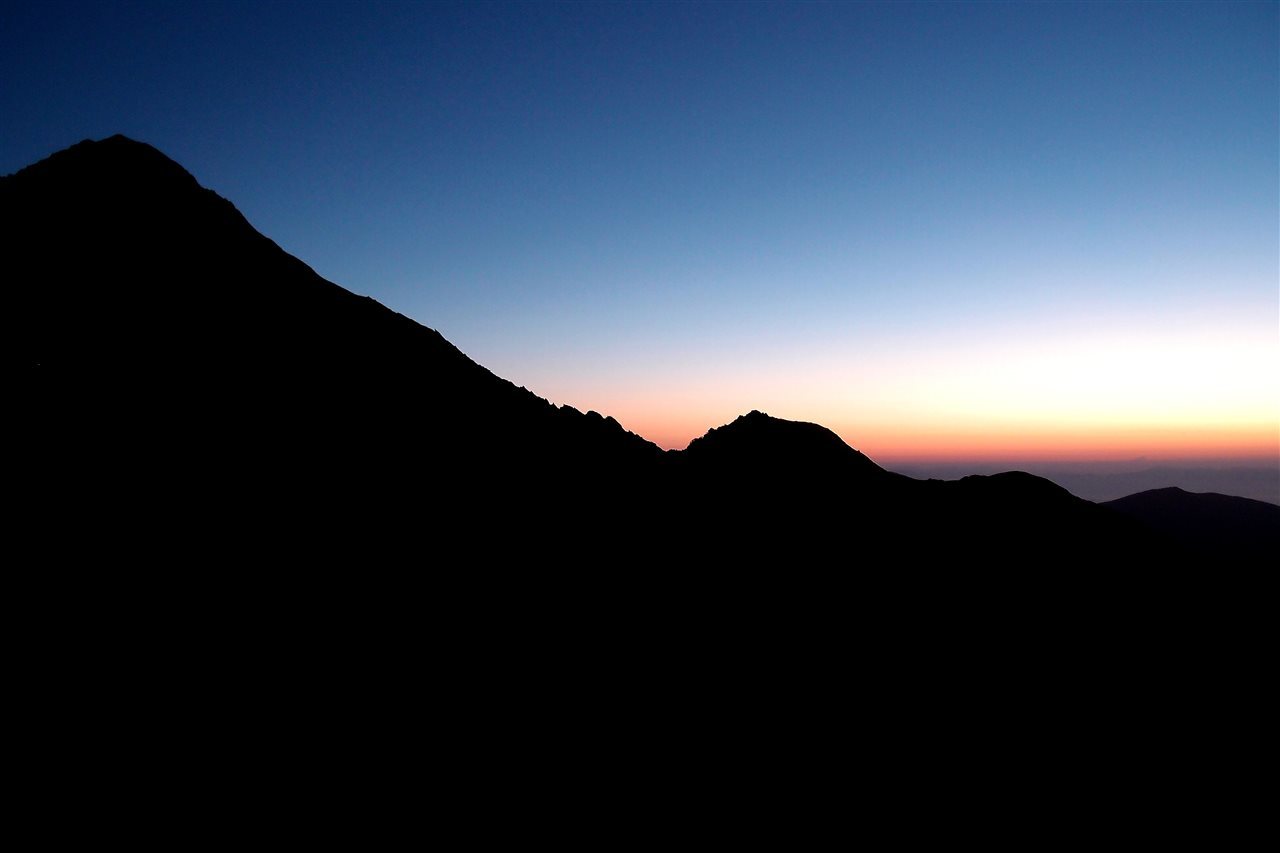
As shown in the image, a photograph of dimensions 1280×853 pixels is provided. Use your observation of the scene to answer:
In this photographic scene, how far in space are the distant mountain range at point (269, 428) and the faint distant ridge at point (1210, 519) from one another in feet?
363

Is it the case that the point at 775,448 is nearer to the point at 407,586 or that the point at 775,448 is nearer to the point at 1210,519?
the point at 407,586

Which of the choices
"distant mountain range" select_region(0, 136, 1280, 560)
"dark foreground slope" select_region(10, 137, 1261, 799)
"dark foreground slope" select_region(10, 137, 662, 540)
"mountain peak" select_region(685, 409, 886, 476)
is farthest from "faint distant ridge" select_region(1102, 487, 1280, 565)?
"dark foreground slope" select_region(10, 137, 662, 540)

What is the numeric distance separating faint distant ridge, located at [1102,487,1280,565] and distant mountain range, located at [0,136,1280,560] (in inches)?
4351

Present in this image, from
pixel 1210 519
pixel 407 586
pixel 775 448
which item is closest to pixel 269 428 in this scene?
pixel 407 586

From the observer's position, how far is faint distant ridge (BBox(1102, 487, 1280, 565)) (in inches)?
4623

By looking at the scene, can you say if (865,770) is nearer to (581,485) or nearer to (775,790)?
(775,790)

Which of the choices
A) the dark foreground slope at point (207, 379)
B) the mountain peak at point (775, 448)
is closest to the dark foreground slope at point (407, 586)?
the dark foreground slope at point (207, 379)

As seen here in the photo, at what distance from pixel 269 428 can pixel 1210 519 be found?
181571 millimetres

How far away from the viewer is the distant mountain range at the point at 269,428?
1822 cm

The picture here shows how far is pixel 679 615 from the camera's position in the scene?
2681cm

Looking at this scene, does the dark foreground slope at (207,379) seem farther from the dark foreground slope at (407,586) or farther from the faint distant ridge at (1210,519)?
the faint distant ridge at (1210,519)

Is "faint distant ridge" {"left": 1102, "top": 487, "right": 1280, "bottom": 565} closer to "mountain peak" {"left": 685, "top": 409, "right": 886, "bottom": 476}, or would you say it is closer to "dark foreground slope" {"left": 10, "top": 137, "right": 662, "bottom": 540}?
"mountain peak" {"left": 685, "top": 409, "right": 886, "bottom": 476}

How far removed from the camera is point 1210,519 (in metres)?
137

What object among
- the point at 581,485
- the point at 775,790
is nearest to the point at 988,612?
the point at 775,790
